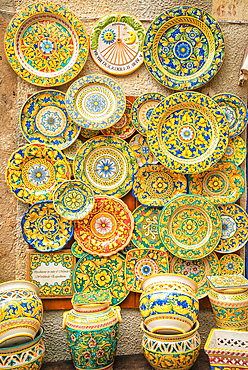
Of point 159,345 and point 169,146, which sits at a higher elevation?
point 169,146

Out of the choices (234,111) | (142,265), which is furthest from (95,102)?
(142,265)

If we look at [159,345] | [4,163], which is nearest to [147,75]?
[4,163]

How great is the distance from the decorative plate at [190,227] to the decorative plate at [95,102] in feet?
2.10

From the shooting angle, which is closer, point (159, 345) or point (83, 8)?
point (159, 345)

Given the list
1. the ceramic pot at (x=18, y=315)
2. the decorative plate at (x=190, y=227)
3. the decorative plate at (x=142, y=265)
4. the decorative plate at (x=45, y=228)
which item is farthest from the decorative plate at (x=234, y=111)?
the ceramic pot at (x=18, y=315)

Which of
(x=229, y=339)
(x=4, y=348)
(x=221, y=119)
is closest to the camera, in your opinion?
(x=4, y=348)

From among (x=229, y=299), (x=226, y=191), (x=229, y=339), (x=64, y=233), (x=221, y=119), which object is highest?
(x=221, y=119)

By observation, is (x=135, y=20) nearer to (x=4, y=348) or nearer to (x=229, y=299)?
(x=229, y=299)

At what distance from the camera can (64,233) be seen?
6.16ft

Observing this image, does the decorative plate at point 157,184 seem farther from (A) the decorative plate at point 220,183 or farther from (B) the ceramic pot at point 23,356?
(B) the ceramic pot at point 23,356

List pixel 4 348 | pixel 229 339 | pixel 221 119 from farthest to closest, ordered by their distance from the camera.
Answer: pixel 221 119, pixel 229 339, pixel 4 348

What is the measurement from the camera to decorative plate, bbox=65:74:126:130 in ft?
6.10

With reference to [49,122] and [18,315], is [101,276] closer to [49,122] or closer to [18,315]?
[18,315]

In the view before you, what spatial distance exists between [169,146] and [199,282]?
857 mm
